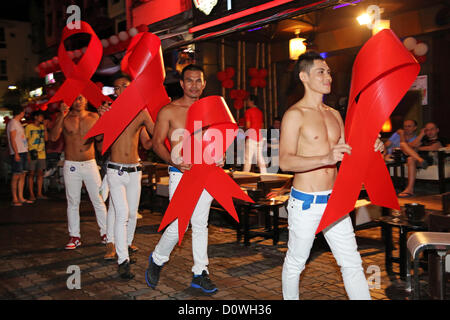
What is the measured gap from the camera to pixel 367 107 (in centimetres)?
292

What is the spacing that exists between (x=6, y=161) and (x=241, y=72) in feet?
29.2

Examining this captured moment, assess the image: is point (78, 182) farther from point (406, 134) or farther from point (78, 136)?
point (406, 134)

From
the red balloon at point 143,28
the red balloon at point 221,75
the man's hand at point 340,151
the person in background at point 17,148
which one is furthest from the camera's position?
the red balloon at point 221,75

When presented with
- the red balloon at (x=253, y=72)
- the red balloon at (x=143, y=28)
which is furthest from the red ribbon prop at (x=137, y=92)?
the red balloon at (x=253, y=72)

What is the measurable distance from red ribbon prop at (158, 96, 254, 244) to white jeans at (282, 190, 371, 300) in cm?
83

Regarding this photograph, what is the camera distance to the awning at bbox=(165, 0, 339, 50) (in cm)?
747

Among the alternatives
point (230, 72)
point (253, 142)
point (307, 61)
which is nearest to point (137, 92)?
point (307, 61)

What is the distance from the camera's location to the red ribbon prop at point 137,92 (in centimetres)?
429

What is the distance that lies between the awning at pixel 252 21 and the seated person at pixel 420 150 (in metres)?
3.60

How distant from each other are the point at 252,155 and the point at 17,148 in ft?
18.1

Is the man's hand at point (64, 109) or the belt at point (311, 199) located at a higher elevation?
the man's hand at point (64, 109)

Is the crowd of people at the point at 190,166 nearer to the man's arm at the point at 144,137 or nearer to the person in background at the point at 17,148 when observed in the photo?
the man's arm at the point at 144,137

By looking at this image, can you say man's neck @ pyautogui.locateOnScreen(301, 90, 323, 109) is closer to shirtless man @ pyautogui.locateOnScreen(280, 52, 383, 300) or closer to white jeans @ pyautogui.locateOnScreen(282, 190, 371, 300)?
shirtless man @ pyautogui.locateOnScreen(280, 52, 383, 300)

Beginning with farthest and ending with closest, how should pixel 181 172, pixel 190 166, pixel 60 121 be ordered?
pixel 60 121 → pixel 181 172 → pixel 190 166
